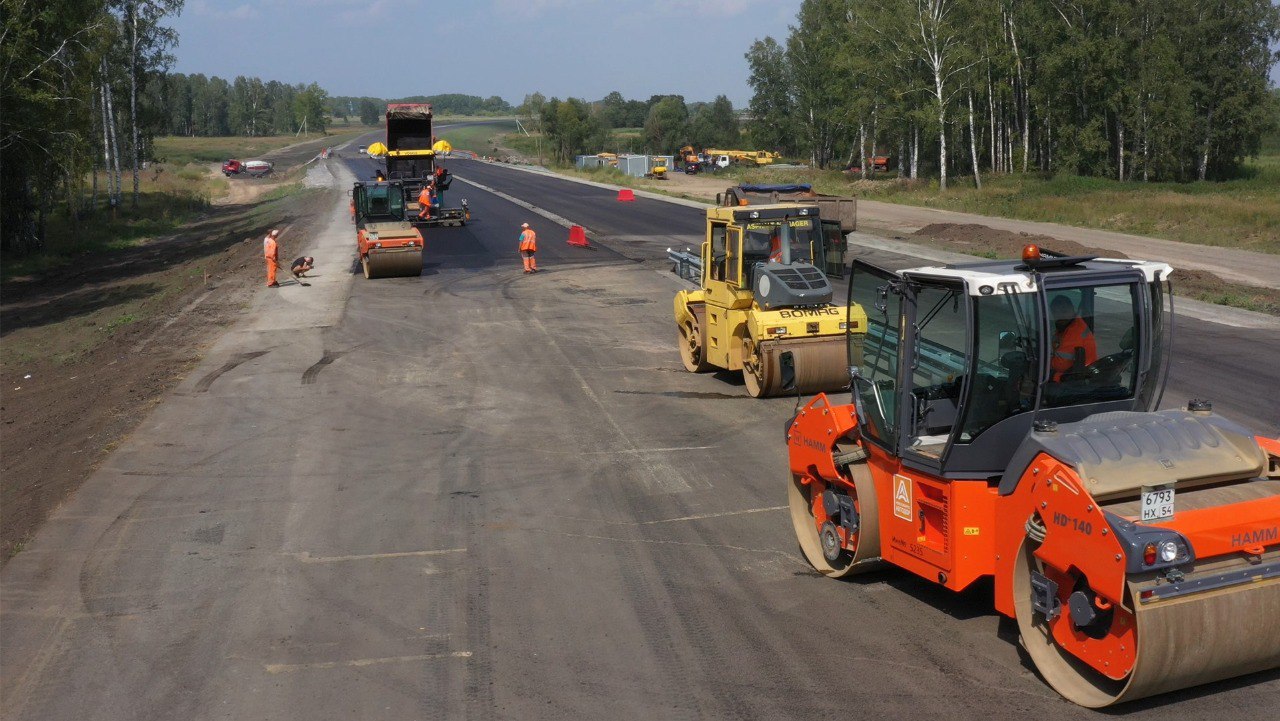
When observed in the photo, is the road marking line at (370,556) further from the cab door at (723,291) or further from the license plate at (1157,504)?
the cab door at (723,291)

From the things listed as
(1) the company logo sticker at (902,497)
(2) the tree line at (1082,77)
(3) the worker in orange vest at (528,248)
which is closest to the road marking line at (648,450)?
(1) the company logo sticker at (902,497)

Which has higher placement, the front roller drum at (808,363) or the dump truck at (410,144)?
the dump truck at (410,144)

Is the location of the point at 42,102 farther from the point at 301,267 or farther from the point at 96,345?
the point at 96,345

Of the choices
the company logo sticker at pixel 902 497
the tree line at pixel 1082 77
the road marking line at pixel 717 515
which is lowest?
the road marking line at pixel 717 515

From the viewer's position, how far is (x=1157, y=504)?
18.4 ft

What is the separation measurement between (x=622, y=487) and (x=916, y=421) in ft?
15.1

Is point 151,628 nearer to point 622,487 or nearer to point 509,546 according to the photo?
point 509,546

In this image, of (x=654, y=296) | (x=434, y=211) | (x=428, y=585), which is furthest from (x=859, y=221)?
(x=428, y=585)

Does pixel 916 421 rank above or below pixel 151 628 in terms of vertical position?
above

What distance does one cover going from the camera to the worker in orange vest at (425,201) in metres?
38.1

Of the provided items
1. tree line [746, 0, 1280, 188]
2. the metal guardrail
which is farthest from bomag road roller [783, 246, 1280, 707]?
tree line [746, 0, 1280, 188]

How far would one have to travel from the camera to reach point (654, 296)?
24.8m

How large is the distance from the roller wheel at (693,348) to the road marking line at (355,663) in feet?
31.4

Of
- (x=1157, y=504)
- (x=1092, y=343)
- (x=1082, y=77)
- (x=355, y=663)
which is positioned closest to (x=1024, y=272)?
(x=1092, y=343)
